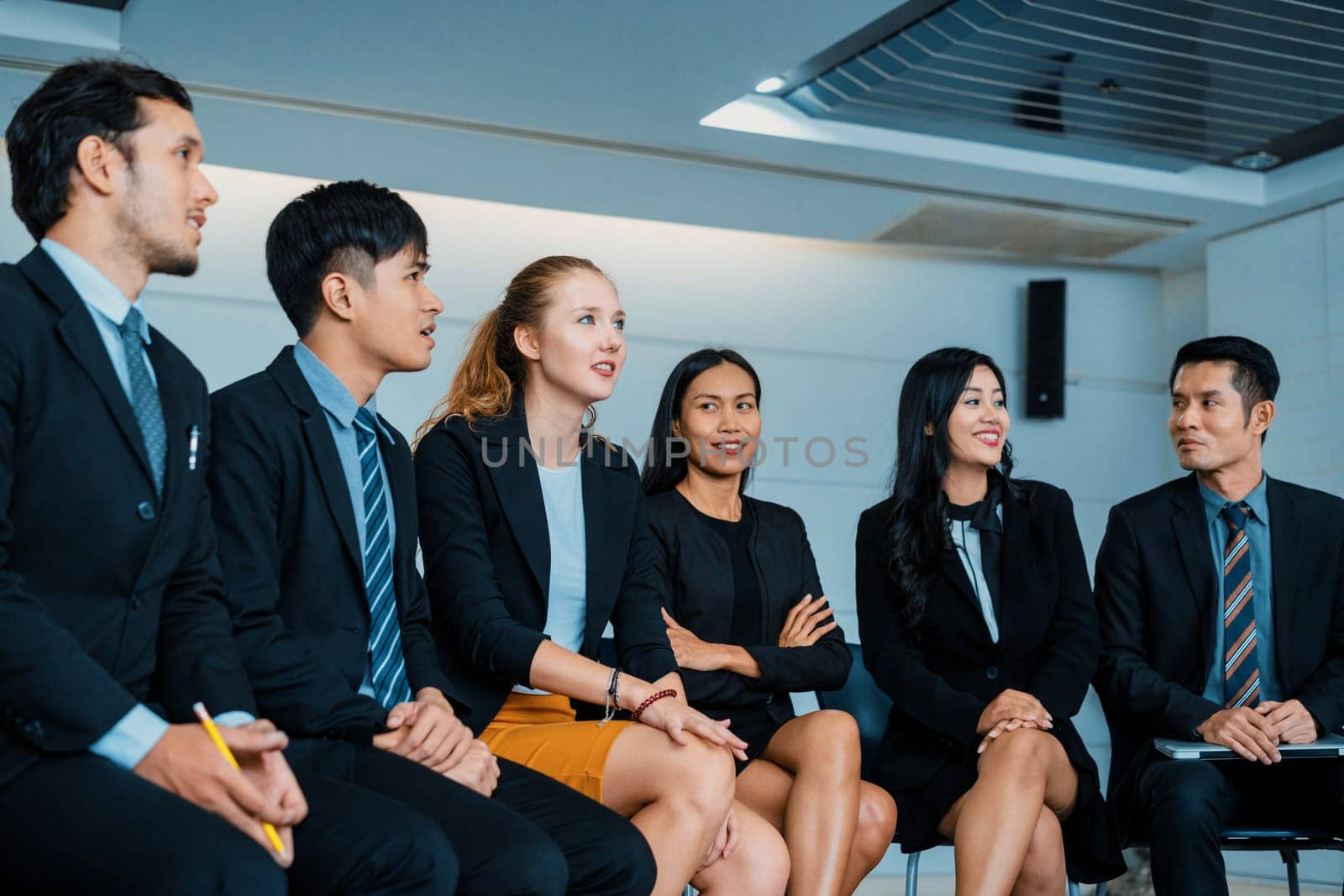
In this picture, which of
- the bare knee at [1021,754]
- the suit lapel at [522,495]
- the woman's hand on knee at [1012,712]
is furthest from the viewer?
the woman's hand on knee at [1012,712]

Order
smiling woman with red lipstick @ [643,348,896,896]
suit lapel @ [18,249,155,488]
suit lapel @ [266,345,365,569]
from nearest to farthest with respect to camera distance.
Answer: suit lapel @ [18,249,155,488] → suit lapel @ [266,345,365,569] → smiling woman with red lipstick @ [643,348,896,896]

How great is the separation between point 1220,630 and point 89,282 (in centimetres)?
274

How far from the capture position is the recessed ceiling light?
210 inches

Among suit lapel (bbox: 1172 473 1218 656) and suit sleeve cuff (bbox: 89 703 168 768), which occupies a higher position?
suit lapel (bbox: 1172 473 1218 656)

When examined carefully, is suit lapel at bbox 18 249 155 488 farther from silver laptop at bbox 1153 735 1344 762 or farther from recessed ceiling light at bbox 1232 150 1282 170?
recessed ceiling light at bbox 1232 150 1282 170

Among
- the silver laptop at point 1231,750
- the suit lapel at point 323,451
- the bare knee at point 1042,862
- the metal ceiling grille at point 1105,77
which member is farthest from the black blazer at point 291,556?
the metal ceiling grille at point 1105,77

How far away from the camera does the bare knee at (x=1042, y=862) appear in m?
3.03

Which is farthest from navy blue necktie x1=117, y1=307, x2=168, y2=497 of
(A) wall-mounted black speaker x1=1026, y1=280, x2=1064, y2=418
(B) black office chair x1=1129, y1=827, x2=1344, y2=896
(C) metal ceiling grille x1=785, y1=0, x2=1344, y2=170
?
(A) wall-mounted black speaker x1=1026, y1=280, x2=1064, y2=418

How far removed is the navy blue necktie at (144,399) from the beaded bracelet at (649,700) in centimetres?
99

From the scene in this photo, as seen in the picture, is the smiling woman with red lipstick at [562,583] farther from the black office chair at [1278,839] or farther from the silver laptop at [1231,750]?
the black office chair at [1278,839]

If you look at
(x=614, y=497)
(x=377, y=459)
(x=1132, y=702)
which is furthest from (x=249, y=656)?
(x=1132, y=702)

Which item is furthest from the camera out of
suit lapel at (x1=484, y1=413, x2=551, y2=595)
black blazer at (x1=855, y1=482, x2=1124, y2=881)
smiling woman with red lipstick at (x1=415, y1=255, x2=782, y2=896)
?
black blazer at (x1=855, y1=482, x2=1124, y2=881)

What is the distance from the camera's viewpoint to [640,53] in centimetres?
421

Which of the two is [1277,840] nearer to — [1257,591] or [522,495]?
[1257,591]
